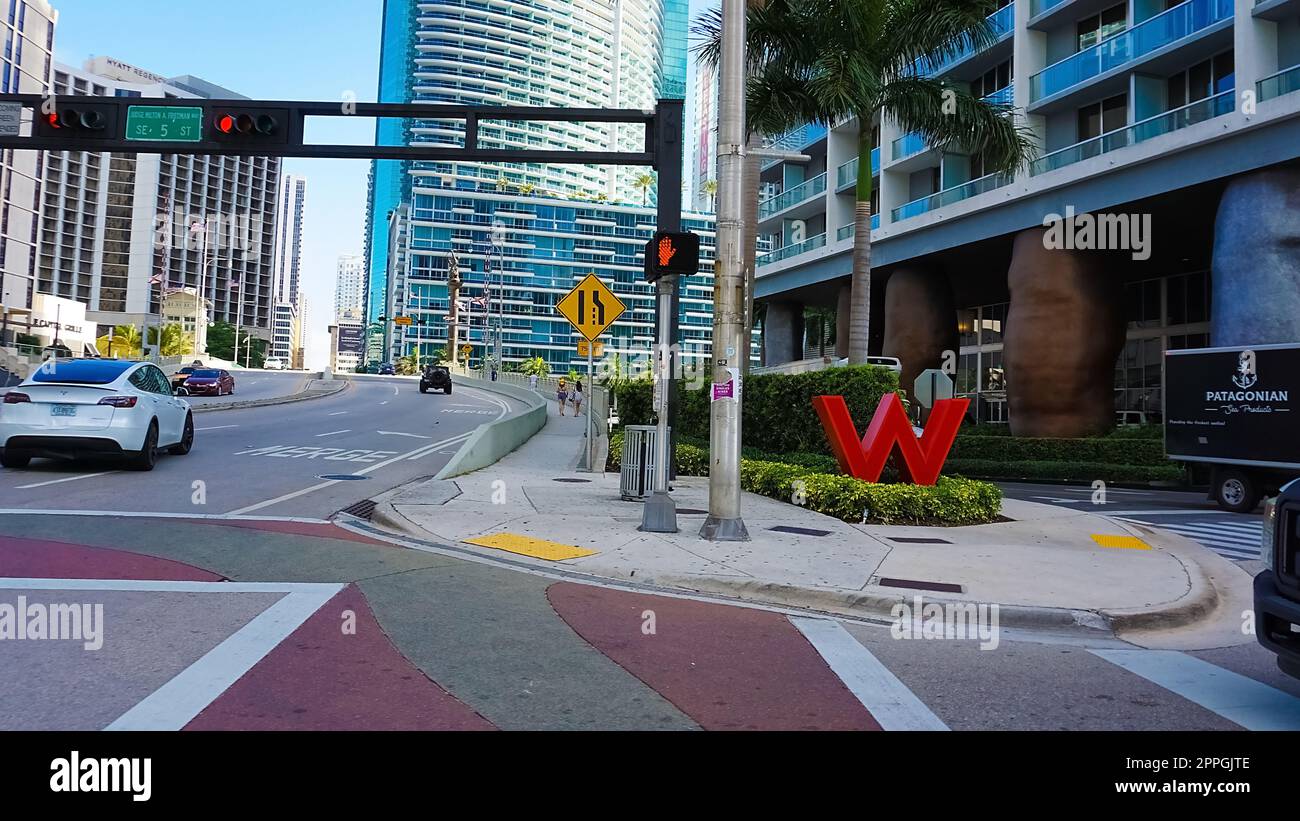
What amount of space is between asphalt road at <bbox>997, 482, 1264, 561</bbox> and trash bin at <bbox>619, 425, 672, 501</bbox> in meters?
7.82

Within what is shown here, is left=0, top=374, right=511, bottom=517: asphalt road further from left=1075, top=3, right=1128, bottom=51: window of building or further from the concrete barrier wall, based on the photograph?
left=1075, top=3, right=1128, bottom=51: window of building

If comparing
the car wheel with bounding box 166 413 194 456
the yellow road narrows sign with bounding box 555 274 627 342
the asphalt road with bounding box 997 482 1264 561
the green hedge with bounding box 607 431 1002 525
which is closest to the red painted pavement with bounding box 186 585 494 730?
the green hedge with bounding box 607 431 1002 525

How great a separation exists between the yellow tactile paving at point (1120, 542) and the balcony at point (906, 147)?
2734cm

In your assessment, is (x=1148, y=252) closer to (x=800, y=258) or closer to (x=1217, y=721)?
(x=800, y=258)

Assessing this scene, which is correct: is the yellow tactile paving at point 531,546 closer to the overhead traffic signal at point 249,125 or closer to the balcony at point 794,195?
the overhead traffic signal at point 249,125

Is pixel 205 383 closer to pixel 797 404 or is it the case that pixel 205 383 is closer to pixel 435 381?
pixel 435 381

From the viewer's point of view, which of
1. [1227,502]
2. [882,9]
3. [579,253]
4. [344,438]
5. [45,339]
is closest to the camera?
[1227,502]

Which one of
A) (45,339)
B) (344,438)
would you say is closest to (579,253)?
(45,339)

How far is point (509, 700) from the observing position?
14.3ft

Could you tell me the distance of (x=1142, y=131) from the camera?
85.0 feet

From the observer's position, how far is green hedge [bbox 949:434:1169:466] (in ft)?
84.4

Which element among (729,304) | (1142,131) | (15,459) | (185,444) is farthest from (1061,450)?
(15,459)

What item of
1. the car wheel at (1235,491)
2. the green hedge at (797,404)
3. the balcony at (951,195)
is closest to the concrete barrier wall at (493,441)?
the green hedge at (797,404)

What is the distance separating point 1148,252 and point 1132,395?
376 inches
